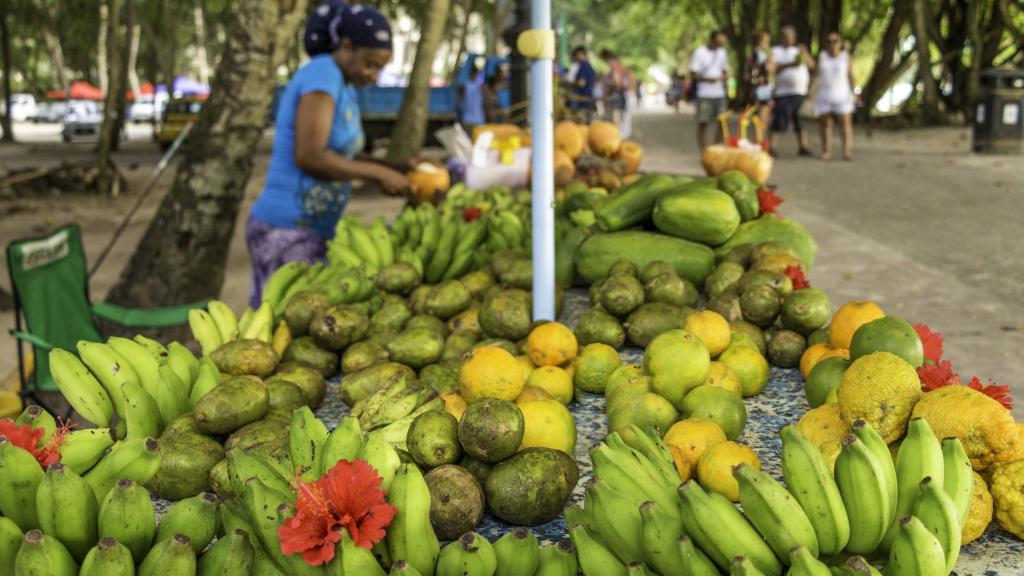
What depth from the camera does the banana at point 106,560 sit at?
A: 52.7 inches

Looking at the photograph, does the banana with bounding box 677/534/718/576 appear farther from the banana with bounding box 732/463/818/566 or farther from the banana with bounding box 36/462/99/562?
the banana with bounding box 36/462/99/562

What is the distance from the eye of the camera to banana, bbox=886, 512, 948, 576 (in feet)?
4.26

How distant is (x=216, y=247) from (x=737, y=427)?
480cm

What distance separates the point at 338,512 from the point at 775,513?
28.5 inches

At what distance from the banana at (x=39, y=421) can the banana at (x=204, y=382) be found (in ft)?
1.43

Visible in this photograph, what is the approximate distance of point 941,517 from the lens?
1384mm

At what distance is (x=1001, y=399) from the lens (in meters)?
1.93

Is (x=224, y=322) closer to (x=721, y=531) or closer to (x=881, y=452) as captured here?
(x=721, y=531)

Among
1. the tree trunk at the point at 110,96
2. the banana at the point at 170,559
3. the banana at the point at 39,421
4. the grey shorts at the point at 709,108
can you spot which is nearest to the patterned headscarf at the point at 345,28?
the banana at the point at 39,421

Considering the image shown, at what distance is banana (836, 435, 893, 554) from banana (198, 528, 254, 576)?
1045 mm

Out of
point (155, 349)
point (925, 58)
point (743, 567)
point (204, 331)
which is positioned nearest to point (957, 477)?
point (743, 567)

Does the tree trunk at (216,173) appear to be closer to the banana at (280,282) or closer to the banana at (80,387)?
the banana at (280,282)

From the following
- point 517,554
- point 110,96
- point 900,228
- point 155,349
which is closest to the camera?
point 517,554

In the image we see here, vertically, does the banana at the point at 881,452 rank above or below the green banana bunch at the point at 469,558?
above
